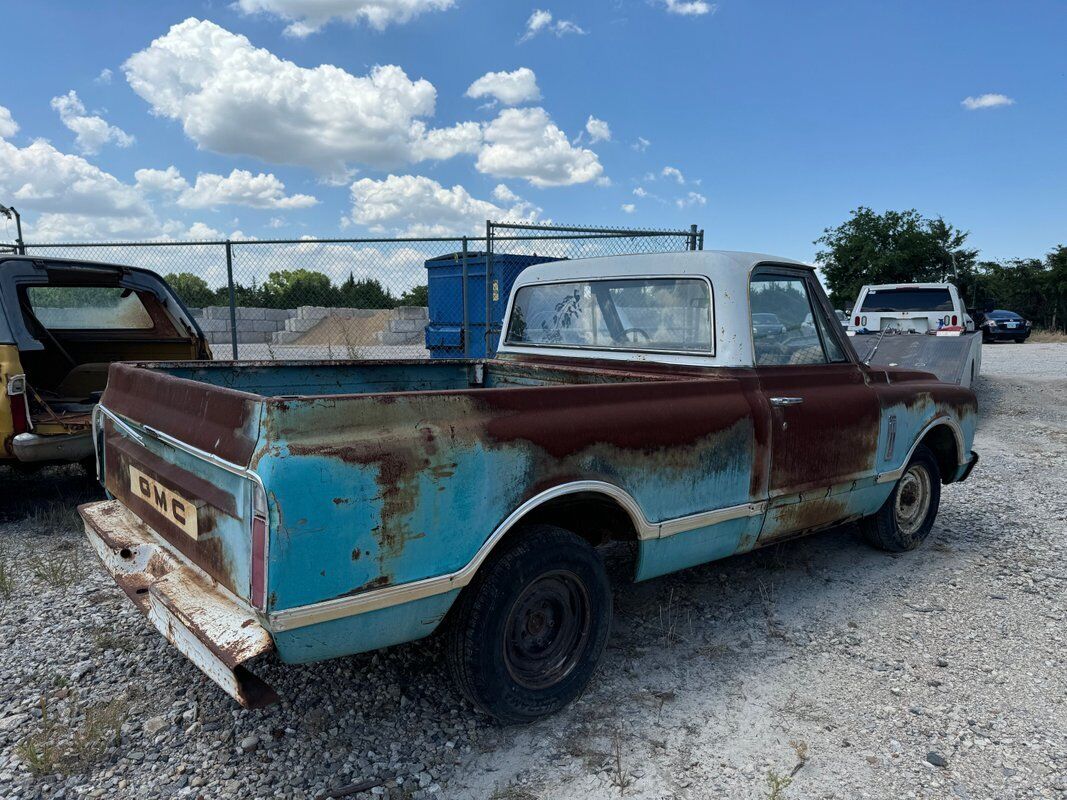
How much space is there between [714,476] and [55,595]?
133 inches

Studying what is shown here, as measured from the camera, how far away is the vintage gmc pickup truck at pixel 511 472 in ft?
6.68

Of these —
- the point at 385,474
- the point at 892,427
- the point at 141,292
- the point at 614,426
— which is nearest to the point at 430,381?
the point at 614,426

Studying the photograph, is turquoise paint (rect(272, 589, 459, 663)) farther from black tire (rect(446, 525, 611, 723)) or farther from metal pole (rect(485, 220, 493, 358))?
metal pole (rect(485, 220, 493, 358))

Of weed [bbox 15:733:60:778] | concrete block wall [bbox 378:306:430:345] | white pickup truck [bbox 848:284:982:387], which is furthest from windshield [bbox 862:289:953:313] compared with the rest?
weed [bbox 15:733:60:778]

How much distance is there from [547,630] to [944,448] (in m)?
3.36

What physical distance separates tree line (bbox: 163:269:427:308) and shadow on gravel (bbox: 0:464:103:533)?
13.0 ft

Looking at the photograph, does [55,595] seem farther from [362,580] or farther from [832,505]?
[832,505]

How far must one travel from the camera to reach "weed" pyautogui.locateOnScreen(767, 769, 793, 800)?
7.44 feet

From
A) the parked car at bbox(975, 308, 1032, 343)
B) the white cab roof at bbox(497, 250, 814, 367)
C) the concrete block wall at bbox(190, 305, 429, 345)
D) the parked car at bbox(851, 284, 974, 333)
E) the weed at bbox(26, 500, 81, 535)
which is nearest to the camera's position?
the white cab roof at bbox(497, 250, 814, 367)

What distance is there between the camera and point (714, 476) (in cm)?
303

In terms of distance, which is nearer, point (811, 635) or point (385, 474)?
point (385, 474)

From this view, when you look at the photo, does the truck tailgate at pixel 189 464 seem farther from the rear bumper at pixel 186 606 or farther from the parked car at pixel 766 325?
the parked car at pixel 766 325

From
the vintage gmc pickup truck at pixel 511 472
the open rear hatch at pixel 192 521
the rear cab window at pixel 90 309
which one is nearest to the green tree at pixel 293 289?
the rear cab window at pixel 90 309

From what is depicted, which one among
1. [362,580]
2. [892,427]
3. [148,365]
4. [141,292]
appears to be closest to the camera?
[362,580]
